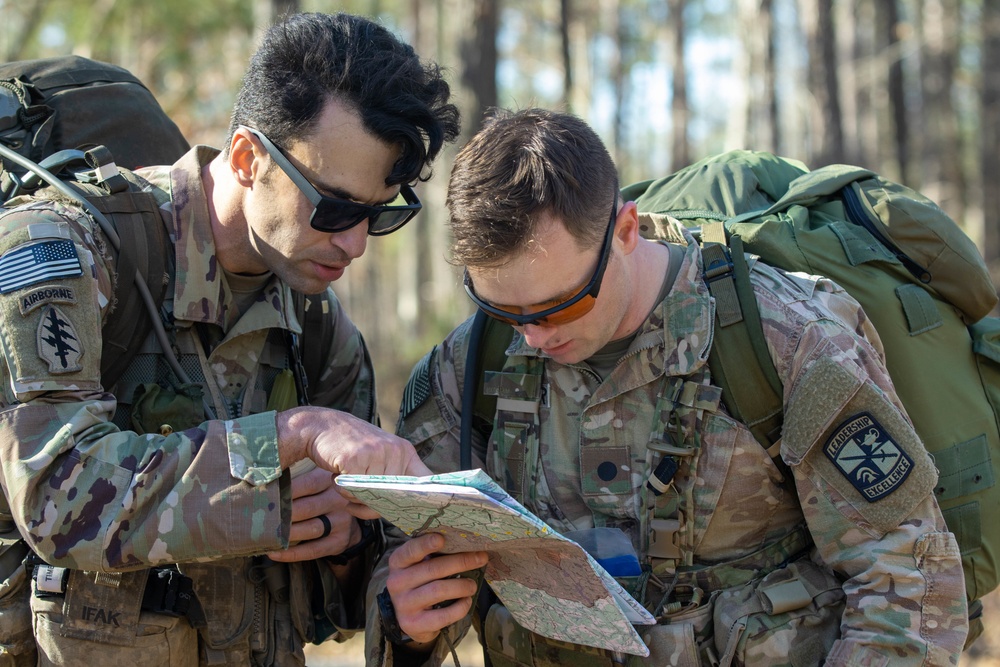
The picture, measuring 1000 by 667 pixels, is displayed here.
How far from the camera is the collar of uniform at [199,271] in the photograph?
2.74 m

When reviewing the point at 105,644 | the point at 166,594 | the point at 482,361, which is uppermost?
the point at 482,361

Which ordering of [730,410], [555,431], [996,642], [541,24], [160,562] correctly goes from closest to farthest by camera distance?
[160,562]
[730,410]
[555,431]
[996,642]
[541,24]

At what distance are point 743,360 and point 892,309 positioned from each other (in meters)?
0.53

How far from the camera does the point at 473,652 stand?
6730mm

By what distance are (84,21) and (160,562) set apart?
16448 millimetres

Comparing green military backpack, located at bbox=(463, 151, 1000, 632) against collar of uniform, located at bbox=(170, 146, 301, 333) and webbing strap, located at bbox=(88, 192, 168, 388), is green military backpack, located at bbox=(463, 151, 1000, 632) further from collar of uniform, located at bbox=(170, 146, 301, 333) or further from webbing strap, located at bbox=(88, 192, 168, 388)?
webbing strap, located at bbox=(88, 192, 168, 388)

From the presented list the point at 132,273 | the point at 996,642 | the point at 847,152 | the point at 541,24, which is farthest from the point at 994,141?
the point at 132,273

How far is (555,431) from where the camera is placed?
281cm

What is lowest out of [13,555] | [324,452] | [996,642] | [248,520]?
[996,642]

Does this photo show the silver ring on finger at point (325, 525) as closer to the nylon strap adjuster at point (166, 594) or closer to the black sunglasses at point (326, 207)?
the nylon strap adjuster at point (166, 594)

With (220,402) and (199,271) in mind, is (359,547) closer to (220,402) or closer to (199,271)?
(220,402)

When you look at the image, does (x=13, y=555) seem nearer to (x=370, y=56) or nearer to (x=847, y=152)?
(x=370, y=56)

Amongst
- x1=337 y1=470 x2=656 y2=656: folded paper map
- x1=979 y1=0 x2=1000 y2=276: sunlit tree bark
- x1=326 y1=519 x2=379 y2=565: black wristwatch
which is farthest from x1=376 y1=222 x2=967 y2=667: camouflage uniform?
x1=979 y1=0 x2=1000 y2=276: sunlit tree bark

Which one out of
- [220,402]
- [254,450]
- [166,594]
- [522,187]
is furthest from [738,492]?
[166,594]
